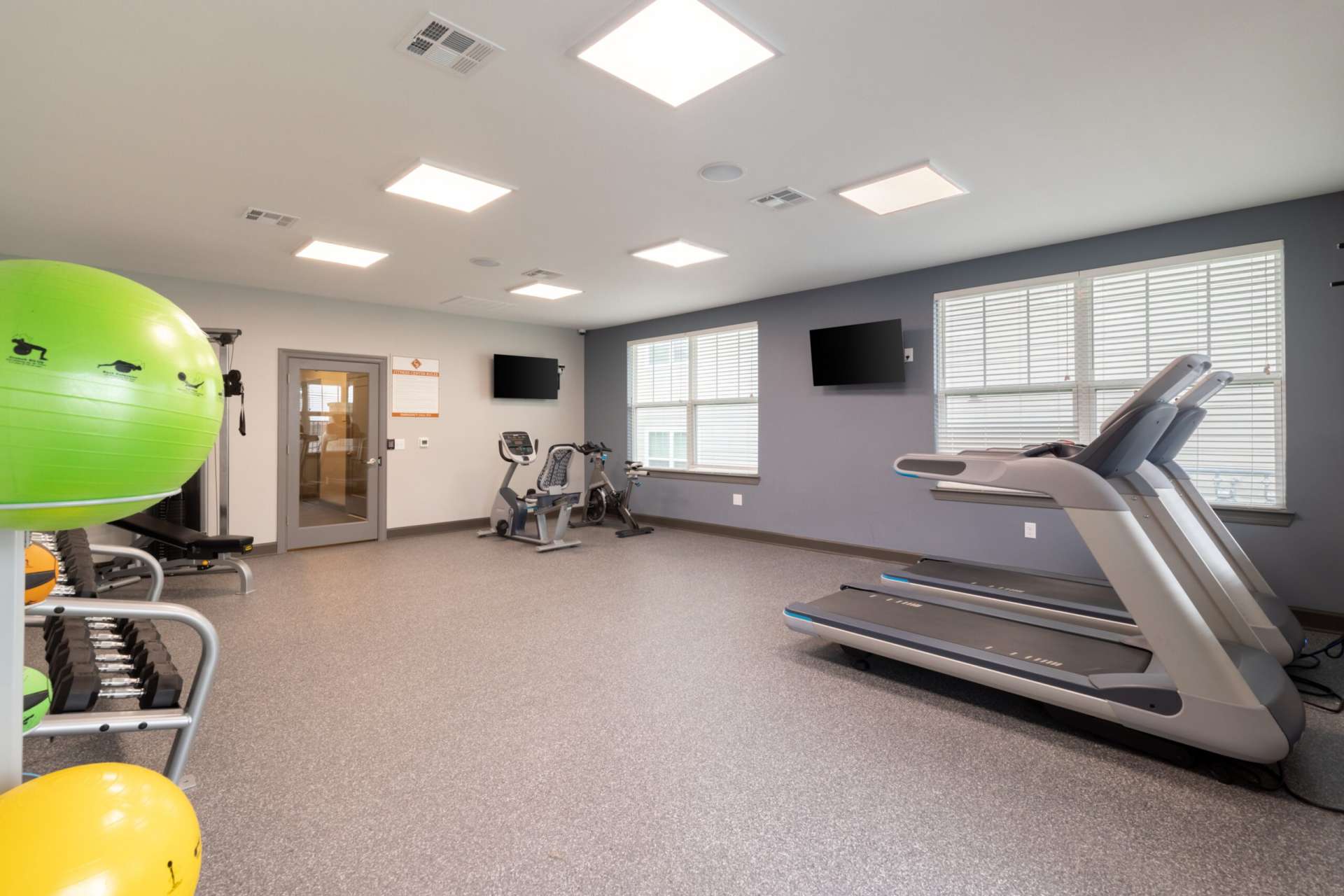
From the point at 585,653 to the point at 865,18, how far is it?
3.13 m

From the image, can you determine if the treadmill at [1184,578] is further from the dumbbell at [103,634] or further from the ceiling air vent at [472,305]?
the ceiling air vent at [472,305]

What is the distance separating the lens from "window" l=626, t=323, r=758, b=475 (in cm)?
685

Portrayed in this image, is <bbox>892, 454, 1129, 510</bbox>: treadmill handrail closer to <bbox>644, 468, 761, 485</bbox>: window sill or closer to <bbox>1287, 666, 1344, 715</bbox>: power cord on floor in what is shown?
<bbox>1287, 666, 1344, 715</bbox>: power cord on floor

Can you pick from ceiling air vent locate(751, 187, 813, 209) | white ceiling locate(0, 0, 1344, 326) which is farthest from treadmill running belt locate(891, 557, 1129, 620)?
ceiling air vent locate(751, 187, 813, 209)

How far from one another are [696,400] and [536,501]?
224cm

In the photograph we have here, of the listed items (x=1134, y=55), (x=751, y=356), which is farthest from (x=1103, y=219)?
(x=751, y=356)

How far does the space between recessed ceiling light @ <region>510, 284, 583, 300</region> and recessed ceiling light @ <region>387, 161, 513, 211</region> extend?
206 centimetres

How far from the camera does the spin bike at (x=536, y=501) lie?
641 centimetres

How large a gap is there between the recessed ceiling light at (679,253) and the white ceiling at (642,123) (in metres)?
0.25

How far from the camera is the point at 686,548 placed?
636cm

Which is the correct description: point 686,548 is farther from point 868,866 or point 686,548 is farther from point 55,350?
point 55,350

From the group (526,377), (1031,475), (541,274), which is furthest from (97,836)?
(526,377)

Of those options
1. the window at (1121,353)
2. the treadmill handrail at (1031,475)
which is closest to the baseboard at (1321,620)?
the window at (1121,353)

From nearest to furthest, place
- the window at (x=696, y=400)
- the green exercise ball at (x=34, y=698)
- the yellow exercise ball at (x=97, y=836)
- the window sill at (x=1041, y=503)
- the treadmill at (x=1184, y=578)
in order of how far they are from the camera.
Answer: the yellow exercise ball at (x=97, y=836) → the green exercise ball at (x=34, y=698) → the treadmill at (x=1184, y=578) → the window sill at (x=1041, y=503) → the window at (x=696, y=400)
